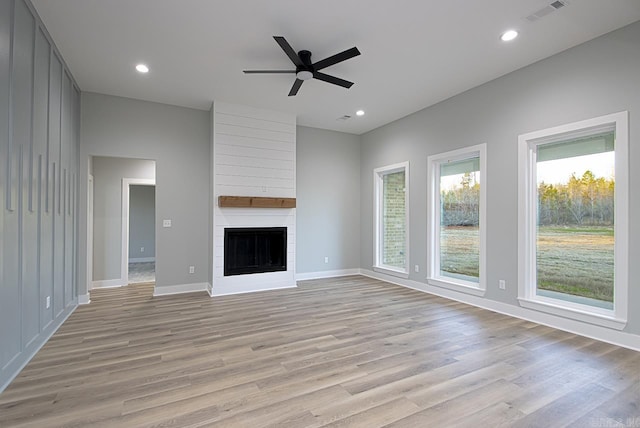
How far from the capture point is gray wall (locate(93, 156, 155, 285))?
565 cm

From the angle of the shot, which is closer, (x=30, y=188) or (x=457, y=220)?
(x=30, y=188)

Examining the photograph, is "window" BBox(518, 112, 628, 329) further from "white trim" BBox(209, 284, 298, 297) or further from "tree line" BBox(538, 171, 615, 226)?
"white trim" BBox(209, 284, 298, 297)

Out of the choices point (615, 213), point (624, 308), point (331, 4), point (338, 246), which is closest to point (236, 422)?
point (331, 4)

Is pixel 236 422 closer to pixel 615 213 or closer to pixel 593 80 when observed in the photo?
pixel 615 213

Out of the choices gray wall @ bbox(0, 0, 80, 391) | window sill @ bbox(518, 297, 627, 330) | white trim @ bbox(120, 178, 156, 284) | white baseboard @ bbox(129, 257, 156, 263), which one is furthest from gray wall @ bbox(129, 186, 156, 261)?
window sill @ bbox(518, 297, 627, 330)

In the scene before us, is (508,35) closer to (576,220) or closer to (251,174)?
(576,220)

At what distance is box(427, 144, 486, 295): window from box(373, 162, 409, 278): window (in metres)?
0.58

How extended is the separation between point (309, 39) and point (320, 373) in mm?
3253

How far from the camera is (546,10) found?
9.43ft

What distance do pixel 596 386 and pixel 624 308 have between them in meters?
1.21

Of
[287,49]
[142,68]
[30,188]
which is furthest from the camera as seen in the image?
[142,68]

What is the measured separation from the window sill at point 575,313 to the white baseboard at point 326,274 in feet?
11.6

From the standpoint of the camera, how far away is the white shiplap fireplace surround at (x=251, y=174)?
5.20 meters

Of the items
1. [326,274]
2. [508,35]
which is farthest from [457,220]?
[326,274]
